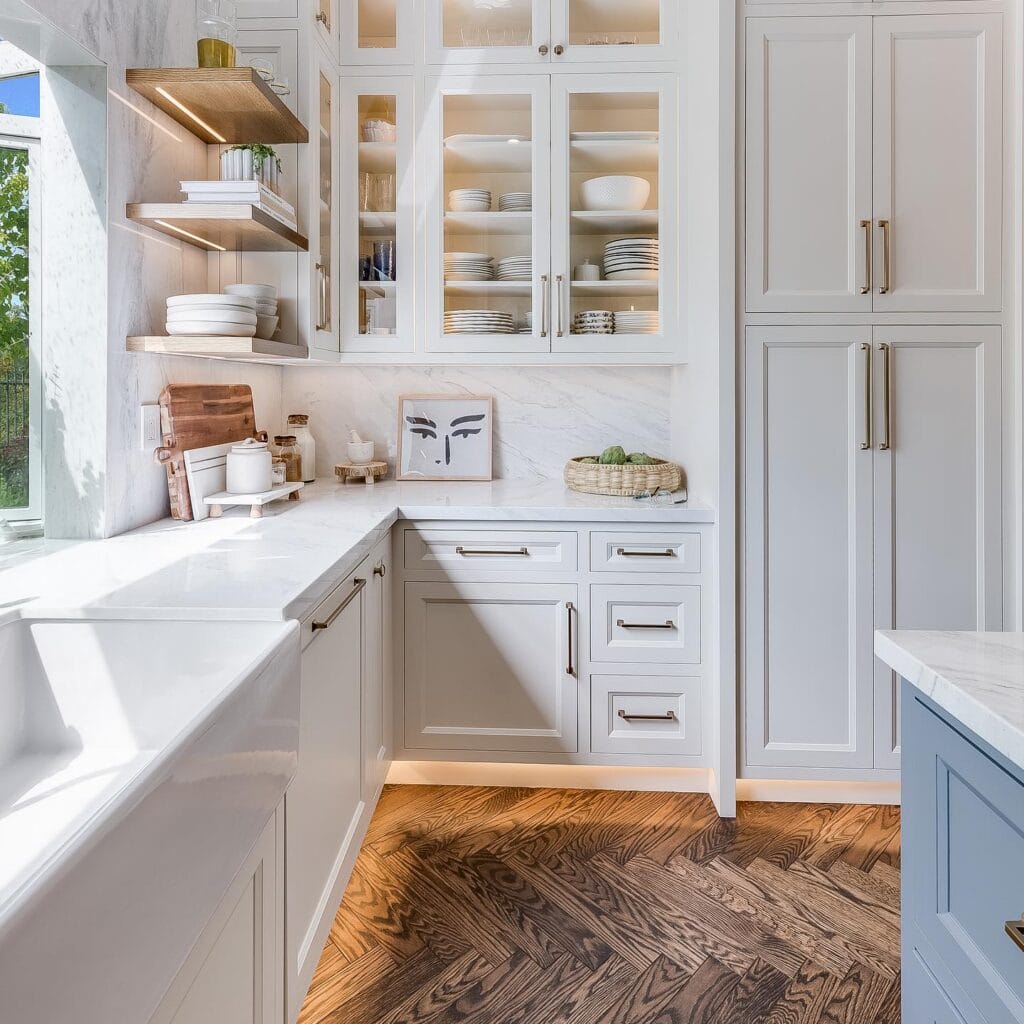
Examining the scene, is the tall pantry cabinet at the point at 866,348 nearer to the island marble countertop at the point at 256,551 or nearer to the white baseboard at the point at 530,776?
the island marble countertop at the point at 256,551

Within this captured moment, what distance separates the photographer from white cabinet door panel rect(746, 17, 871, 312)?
2283 millimetres

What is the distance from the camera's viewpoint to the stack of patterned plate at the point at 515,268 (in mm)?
2729

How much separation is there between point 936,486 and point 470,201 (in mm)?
1717

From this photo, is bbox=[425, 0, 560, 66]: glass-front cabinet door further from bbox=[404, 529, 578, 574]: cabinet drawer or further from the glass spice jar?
bbox=[404, 529, 578, 574]: cabinet drawer

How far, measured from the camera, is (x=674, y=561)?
2449mm

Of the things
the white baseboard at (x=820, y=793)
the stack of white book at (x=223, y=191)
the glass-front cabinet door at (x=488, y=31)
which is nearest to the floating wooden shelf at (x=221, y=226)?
the stack of white book at (x=223, y=191)

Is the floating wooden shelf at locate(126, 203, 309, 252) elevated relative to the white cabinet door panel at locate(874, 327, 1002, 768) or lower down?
elevated

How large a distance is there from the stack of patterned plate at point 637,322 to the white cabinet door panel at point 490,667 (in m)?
0.90

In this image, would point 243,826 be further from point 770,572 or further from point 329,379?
point 329,379

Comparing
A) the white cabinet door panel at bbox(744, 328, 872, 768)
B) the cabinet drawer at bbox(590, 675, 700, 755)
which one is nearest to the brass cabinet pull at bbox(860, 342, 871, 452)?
the white cabinet door panel at bbox(744, 328, 872, 768)

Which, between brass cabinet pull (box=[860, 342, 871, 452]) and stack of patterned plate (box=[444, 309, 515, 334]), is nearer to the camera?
brass cabinet pull (box=[860, 342, 871, 452])

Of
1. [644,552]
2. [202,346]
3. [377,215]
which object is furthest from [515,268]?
[202,346]

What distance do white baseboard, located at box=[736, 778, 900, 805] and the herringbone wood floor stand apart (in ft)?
0.12

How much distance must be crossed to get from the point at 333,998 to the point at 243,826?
98 centimetres
